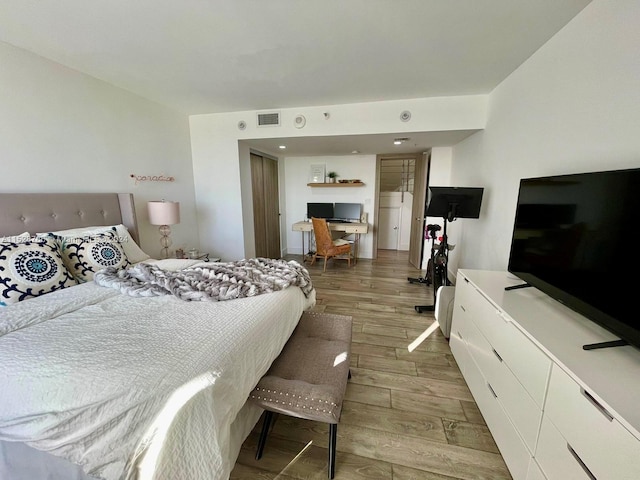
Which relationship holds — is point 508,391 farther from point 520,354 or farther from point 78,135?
point 78,135

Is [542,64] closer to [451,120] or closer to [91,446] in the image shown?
[451,120]

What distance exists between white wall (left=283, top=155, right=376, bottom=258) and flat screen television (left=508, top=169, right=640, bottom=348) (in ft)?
11.6

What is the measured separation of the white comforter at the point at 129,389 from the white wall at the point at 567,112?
2050 millimetres

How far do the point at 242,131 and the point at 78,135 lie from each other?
5.48ft

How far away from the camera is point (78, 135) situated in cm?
220

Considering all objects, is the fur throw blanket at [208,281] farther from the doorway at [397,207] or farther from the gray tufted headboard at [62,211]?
the doorway at [397,207]

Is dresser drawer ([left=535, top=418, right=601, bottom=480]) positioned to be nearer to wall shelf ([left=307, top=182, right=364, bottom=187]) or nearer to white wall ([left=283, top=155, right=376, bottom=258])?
white wall ([left=283, top=155, right=376, bottom=258])

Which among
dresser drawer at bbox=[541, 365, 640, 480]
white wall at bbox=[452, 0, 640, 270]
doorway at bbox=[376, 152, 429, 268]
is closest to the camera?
dresser drawer at bbox=[541, 365, 640, 480]

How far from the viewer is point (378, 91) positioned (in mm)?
2645

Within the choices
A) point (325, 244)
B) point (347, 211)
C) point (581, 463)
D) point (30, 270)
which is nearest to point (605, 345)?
point (581, 463)

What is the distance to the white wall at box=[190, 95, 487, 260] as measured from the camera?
2814 mm

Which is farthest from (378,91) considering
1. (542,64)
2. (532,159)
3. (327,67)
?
(532,159)

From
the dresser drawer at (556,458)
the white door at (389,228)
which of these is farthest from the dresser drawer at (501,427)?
the white door at (389,228)

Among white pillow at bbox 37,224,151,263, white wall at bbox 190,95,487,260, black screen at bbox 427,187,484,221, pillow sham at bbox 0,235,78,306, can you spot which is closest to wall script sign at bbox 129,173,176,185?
white wall at bbox 190,95,487,260
